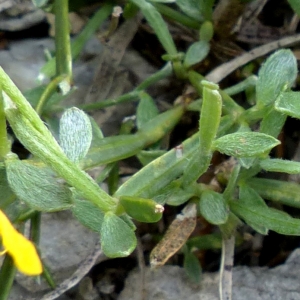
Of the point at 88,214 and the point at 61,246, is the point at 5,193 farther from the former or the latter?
the point at 61,246

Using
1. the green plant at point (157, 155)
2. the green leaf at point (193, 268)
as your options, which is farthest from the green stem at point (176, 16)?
the green leaf at point (193, 268)

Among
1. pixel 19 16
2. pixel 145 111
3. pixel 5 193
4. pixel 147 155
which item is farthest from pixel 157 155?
pixel 19 16

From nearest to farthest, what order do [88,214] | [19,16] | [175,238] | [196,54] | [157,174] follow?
[88,214] < [157,174] < [175,238] < [196,54] < [19,16]

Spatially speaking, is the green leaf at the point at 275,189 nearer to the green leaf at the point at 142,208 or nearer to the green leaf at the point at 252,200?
the green leaf at the point at 252,200

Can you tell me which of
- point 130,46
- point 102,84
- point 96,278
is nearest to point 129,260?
point 96,278

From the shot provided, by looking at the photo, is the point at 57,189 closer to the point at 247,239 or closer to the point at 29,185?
the point at 29,185

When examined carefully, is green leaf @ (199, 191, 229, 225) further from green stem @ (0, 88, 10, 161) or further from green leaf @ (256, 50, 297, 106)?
green stem @ (0, 88, 10, 161)

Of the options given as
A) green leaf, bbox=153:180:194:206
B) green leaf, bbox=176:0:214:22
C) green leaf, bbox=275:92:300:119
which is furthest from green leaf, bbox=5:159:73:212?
green leaf, bbox=176:0:214:22
